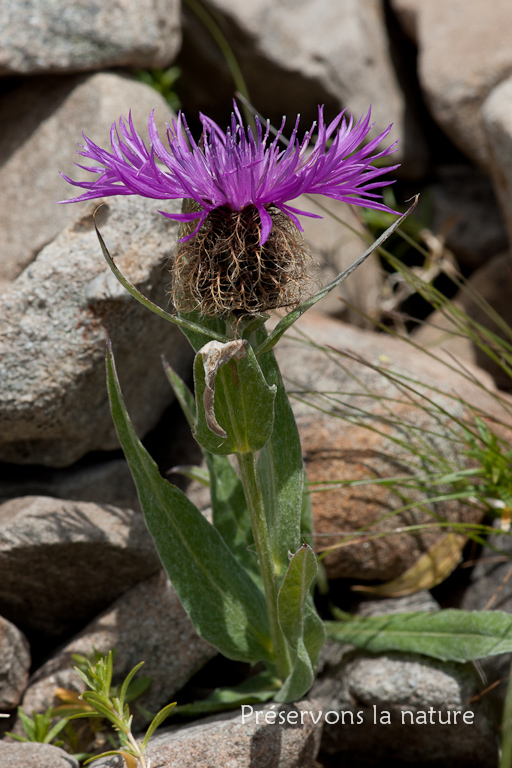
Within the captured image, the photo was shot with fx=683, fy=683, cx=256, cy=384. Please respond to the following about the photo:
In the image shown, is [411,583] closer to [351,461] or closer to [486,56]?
[351,461]

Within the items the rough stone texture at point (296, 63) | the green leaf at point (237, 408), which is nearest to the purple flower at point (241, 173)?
the green leaf at point (237, 408)

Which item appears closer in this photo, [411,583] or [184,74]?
[411,583]

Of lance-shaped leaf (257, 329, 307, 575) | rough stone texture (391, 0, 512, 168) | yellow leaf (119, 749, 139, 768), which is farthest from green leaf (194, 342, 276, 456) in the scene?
rough stone texture (391, 0, 512, 168)

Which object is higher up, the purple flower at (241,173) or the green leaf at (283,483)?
the purple flower at (241,173)

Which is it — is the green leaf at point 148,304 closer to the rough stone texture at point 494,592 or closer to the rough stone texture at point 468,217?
the rough stone texture at point 494,592

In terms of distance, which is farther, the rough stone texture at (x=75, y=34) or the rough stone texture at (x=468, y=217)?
the rough stone texture at (x=468, y=217)

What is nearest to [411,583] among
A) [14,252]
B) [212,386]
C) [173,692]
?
[173,692]
